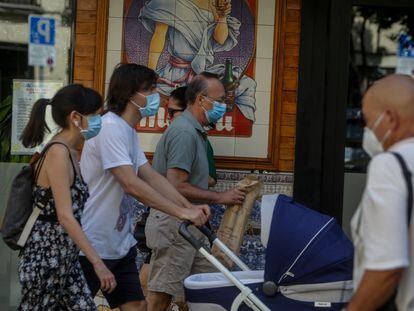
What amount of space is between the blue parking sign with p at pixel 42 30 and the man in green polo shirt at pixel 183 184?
1594 mm

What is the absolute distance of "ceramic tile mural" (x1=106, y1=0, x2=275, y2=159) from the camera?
21.5 feet

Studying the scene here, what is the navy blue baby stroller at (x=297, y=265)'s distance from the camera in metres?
4.09

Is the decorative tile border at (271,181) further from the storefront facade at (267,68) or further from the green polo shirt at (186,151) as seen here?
the green polo shirt at (186,151)

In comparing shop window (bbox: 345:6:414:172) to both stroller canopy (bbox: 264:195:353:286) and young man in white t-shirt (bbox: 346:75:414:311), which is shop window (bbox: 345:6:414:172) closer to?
stroller canopy (bbox: 264:195:353:286)

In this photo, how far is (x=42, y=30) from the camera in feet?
22.1

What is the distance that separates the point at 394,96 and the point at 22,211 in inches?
82.2

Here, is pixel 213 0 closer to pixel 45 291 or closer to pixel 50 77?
pixel 50 77

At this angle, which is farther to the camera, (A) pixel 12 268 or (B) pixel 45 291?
(A) pixel 12 268

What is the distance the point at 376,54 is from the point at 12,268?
347cm

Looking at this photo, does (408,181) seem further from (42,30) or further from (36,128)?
(42,30)

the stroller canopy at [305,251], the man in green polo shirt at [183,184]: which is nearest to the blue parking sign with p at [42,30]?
the man in green polo shirt at [183,184]

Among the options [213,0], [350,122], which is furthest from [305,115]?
[213,0]

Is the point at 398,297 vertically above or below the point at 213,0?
below

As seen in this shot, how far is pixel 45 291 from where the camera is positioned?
4.15m
